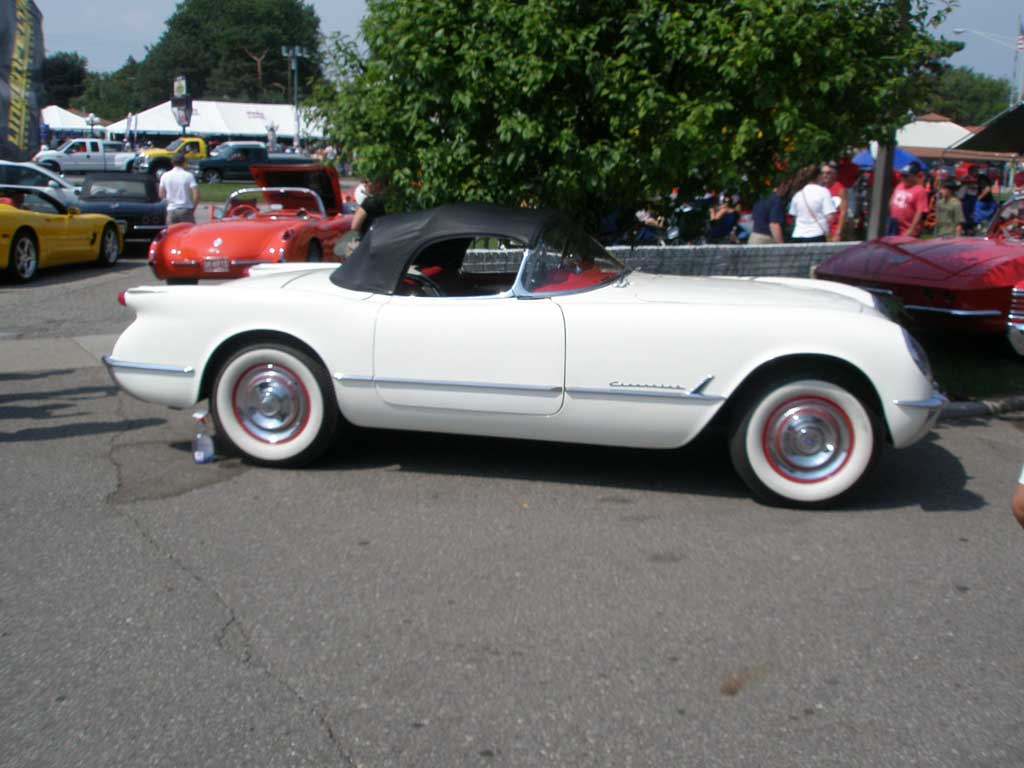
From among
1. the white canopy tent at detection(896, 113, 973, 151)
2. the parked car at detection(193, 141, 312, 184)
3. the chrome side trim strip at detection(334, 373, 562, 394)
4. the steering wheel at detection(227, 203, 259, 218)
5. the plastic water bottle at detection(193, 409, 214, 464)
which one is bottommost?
the plastic water bottle at detection(193, 409, 214, 464)

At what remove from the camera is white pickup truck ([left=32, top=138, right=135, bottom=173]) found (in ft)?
143

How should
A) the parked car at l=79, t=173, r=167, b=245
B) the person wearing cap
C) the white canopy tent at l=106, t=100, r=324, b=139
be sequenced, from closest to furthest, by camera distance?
the person wearing cap
the parked car at l=79, t=173, r=167, b=245
the white canopy tent at l=106, t=100, r=324, b=139

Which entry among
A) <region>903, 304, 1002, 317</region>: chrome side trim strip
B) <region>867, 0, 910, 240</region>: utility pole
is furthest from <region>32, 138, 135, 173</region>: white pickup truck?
<region>903, 304, 1002, 317</region>: chrome side trim strip

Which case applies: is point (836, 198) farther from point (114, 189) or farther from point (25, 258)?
point (114, 189)

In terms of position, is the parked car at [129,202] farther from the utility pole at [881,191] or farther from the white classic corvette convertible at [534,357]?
the white classic corvette convertible at [534,357]

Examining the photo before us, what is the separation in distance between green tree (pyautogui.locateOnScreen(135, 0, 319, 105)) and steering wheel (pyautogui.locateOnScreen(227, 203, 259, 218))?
88708 mm

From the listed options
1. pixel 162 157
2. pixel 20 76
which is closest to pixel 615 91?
pixel 20 76

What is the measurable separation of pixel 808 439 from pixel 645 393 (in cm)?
80

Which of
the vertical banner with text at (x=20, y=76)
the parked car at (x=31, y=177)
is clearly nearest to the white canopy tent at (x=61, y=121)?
the vertical banner with text at (x=20, y=76)

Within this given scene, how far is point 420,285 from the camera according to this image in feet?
18.6

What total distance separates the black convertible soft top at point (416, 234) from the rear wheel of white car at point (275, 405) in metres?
0.54

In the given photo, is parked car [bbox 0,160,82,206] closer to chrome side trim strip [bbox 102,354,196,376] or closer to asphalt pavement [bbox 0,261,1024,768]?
chrome side trim strip [bbox 102,354,196,376]

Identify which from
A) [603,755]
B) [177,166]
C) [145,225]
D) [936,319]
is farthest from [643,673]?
[145,225]

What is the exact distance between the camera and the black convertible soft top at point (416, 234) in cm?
550
